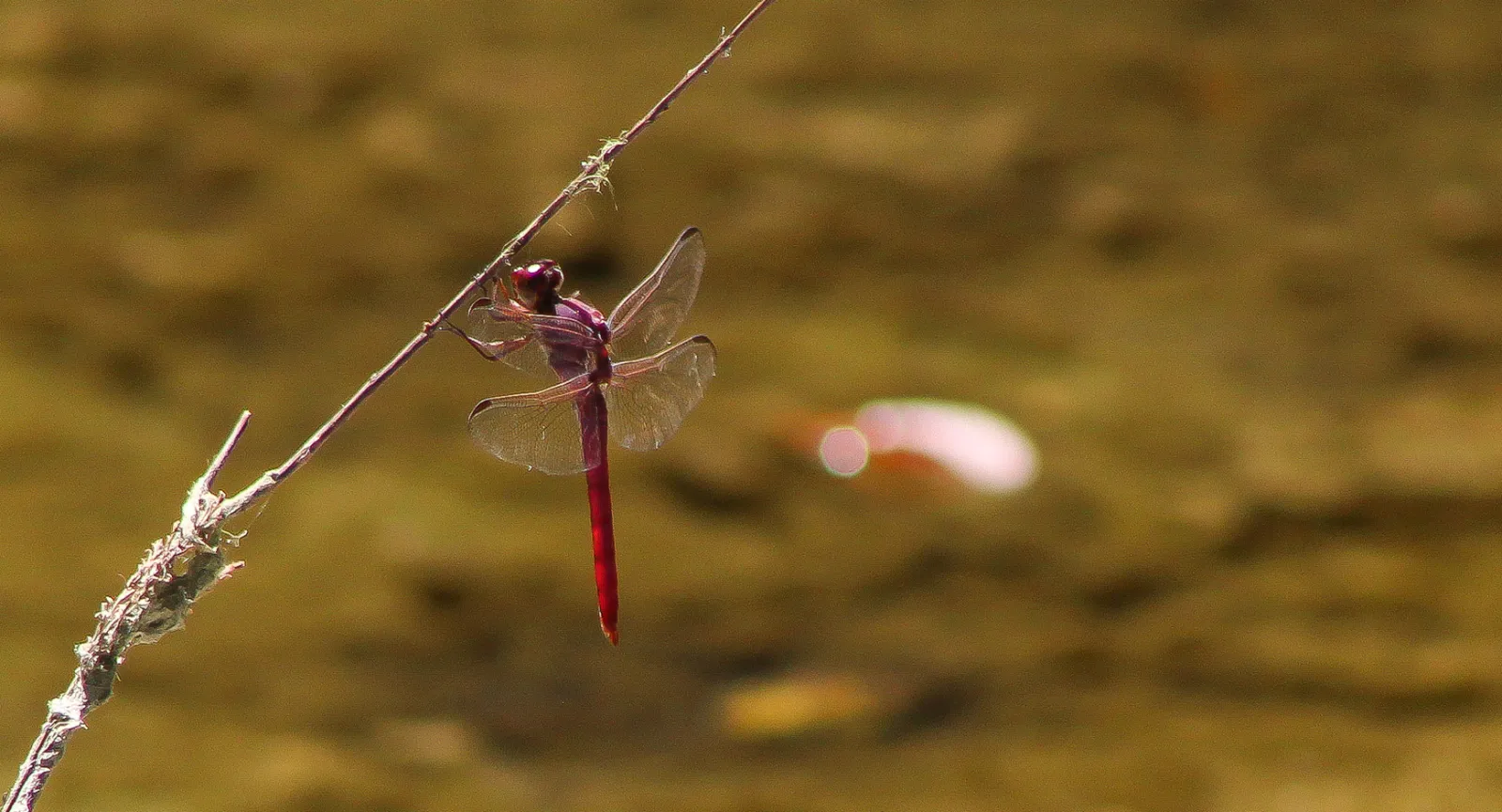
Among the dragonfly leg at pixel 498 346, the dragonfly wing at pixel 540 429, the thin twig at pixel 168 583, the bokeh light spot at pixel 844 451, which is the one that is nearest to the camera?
the thin twig at pixel 168 583

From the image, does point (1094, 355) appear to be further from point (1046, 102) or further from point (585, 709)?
point (585, 709)

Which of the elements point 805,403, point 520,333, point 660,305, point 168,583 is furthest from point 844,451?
point 168,583

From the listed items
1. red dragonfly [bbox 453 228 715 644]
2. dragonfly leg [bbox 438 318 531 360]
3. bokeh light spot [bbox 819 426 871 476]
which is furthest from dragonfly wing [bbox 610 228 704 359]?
bokeh light spot [bbox 819 426 871 476]

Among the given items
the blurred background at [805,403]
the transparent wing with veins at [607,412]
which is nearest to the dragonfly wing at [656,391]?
the transparent wing with veins at [607,412]

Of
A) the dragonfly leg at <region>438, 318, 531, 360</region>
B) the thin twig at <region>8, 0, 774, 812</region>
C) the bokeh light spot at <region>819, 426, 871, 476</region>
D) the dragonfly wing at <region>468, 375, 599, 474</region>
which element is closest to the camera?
the thin twig at <region>8, 0, 774, 812</region>

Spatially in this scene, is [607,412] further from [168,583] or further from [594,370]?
[168,583]

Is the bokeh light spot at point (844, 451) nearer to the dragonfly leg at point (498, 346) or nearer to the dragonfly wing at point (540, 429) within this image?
the dragonfly wing at point (540, 429)

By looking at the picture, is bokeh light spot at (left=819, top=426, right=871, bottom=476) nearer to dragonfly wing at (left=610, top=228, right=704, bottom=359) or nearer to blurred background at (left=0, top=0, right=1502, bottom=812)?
blurred background at (left=0, top=0, right=1502, bottom=812)
